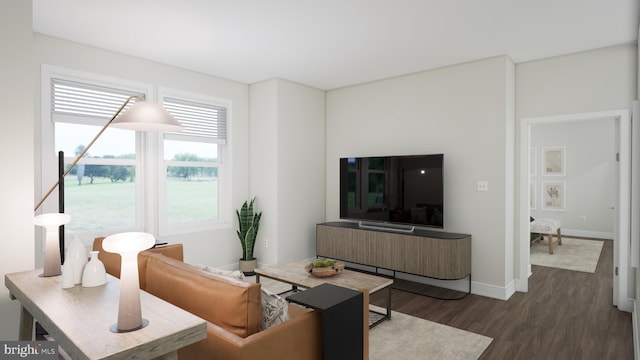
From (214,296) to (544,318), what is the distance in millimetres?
3275

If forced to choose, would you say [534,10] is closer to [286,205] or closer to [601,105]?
[601,105]

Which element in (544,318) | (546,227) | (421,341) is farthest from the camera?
(546,227)

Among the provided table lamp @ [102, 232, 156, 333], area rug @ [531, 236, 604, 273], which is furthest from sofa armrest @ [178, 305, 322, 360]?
area rug @ [531, 236, 604, 273]

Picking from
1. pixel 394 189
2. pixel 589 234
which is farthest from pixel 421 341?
pixel 589 234

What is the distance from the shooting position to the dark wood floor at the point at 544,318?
2.80m

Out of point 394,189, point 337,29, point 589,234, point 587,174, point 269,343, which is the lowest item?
point 589,234

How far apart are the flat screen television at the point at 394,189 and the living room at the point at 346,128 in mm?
269

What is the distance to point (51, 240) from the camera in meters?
2.05

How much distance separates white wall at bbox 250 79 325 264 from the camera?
16.2 ft

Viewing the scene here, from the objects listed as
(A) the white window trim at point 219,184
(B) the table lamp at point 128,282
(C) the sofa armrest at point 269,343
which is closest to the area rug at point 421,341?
(C) the sofa armrest at point 269,343

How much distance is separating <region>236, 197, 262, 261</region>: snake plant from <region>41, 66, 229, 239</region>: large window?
0.28 metres

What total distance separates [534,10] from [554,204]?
661 centimetres

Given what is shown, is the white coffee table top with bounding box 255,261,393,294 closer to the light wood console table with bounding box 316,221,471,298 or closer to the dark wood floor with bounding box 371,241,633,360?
the dark wood floor with bounding box 371,241,633,360

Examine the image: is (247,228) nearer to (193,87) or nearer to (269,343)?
(193,87)
